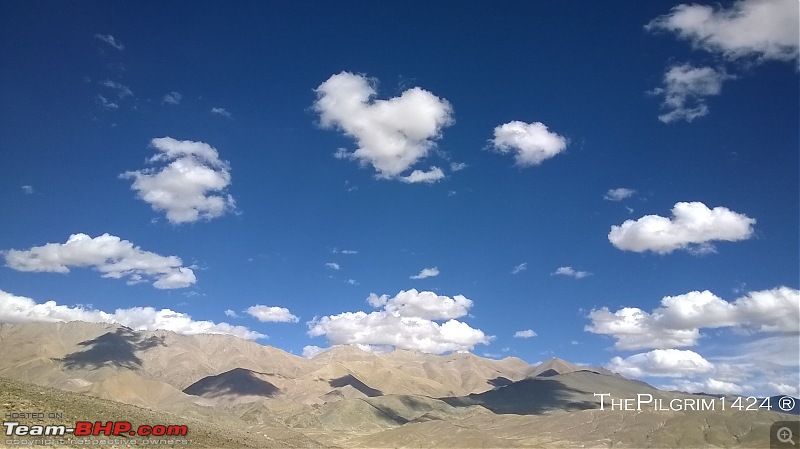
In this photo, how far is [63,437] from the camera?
4503 centimetres

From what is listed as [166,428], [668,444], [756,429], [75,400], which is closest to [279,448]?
[166,428]

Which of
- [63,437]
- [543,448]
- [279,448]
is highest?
[63,437]

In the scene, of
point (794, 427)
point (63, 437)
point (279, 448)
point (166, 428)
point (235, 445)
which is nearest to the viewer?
point (63, 437)

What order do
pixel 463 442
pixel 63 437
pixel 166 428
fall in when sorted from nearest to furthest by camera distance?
pixel 63 437, pixel 166 428, pixel 463 442

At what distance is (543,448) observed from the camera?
199 metres

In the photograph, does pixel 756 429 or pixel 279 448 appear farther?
pixel 756 429

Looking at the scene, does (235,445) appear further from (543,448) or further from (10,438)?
(543,448)

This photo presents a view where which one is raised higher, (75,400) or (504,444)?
(75,400)

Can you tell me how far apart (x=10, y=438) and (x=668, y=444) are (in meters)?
204

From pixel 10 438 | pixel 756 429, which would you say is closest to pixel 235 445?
pixel 10 438

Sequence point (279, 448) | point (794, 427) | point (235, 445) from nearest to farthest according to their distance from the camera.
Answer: point (235, 445)
point (279, 448)
point (794, 427)

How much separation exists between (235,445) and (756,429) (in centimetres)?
20169

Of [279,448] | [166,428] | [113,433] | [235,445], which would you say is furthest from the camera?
[279,448]

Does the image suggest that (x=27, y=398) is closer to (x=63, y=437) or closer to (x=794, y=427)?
(x=63, y=437)
